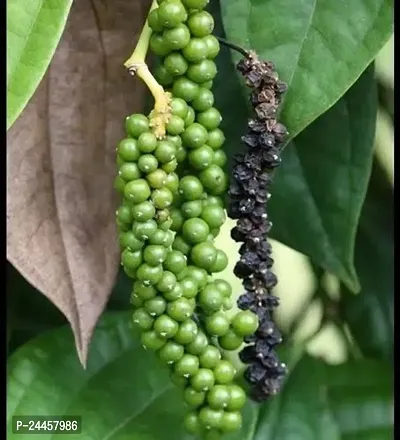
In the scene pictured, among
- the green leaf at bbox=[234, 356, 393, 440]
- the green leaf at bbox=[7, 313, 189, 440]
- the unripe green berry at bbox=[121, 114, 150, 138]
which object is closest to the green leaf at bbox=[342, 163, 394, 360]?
the green leaf at bbox=[234, 356, 393, 440]

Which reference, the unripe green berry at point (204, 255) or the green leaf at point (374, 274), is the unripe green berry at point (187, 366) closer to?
the unripe green berry at point (204, 255)

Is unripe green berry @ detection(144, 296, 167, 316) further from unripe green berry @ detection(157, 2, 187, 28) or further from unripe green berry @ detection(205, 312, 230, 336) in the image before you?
unripe green berry @ detection(157, 2, 187, 28)

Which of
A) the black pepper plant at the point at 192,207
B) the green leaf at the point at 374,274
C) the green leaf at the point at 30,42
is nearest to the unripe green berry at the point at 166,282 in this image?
the black pepper plant at the point at 192,207

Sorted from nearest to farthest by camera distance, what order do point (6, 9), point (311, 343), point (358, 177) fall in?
1. point (6, 9)
2. point (358, 177)
3. point (311, 343)

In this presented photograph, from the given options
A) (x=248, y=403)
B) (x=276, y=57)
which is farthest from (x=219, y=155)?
(x=248, y=403)

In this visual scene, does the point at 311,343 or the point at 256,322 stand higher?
the point at 256,322

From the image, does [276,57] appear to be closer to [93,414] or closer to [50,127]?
[50,127]
